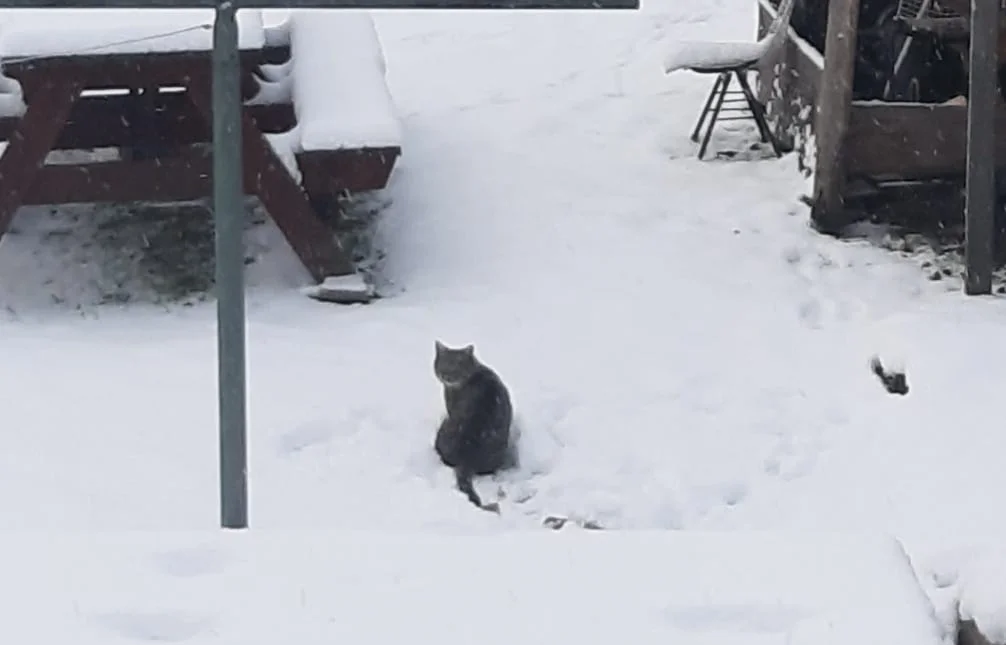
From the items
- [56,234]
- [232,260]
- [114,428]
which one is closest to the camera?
[232,260]

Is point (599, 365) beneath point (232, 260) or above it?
beneath

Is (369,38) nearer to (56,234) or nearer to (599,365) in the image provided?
(56,234)

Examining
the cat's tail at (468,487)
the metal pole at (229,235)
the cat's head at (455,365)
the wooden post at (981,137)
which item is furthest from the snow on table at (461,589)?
the wooden post at (981,137)

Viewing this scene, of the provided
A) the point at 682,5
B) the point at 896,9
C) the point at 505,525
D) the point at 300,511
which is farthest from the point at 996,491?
the point at 682,5

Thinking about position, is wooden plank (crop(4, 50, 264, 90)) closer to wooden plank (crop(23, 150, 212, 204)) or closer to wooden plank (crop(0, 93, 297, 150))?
wooden plank (crop(23, 150, 212, 204))

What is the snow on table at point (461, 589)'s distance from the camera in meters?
3.11

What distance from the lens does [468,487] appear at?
5.93m

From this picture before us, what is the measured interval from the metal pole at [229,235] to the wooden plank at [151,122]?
442 cm

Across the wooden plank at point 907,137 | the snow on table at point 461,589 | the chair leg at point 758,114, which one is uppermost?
the snow on table at point 461,589

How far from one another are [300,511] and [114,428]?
0.93 meters

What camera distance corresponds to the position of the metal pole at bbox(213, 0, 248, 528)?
3.59 m

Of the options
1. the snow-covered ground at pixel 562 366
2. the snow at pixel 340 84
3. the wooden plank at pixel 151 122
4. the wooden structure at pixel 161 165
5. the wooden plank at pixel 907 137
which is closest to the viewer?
the snow-covered ground at pixel 562 366

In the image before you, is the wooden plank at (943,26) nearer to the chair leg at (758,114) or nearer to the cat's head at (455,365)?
the chair leg at (758,114)

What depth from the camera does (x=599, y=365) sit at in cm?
679
